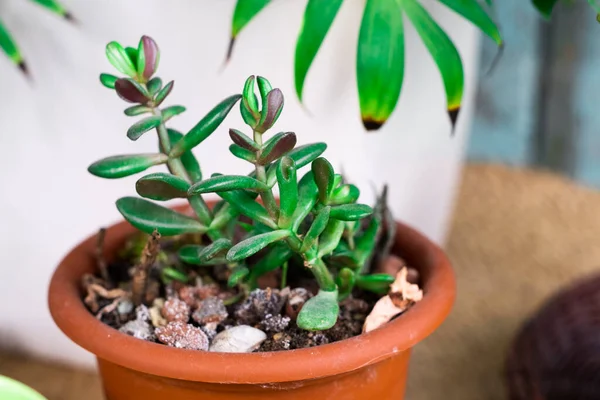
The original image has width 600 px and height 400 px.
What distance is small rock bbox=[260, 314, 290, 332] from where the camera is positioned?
481 mm

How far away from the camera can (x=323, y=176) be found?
0.44m

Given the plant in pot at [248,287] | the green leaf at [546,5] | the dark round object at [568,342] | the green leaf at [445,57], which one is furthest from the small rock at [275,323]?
the dark round object at [568,342]

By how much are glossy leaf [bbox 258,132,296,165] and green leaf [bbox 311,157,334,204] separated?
0.8 inches

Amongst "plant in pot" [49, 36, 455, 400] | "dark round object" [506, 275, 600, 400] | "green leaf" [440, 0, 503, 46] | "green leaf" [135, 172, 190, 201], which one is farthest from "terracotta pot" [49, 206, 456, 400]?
"dark round object" [506, 275, 600, 400]

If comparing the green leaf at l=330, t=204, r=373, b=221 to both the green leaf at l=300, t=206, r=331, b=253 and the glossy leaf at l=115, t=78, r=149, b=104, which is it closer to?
the green leaf at l=300, t=206, r=331, b=253

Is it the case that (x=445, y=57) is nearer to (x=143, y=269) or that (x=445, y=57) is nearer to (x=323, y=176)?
(x=323, y=176)

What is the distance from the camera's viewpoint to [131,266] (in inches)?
24.2

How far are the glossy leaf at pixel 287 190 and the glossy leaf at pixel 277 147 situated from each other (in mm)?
13

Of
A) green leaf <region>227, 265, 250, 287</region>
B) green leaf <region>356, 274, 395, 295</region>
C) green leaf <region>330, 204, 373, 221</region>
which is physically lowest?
green leaf <region>356, 274, 395, 295</region>

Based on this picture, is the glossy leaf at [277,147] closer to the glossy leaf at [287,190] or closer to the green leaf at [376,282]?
the glossy leaf at [287,190]

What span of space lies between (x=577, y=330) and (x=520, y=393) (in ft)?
0.70

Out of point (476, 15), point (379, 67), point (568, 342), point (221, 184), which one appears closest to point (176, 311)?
point (221, 184)

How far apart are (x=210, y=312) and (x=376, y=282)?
0.44 feet

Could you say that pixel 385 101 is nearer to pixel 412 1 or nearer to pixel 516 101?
pixel 412 1
